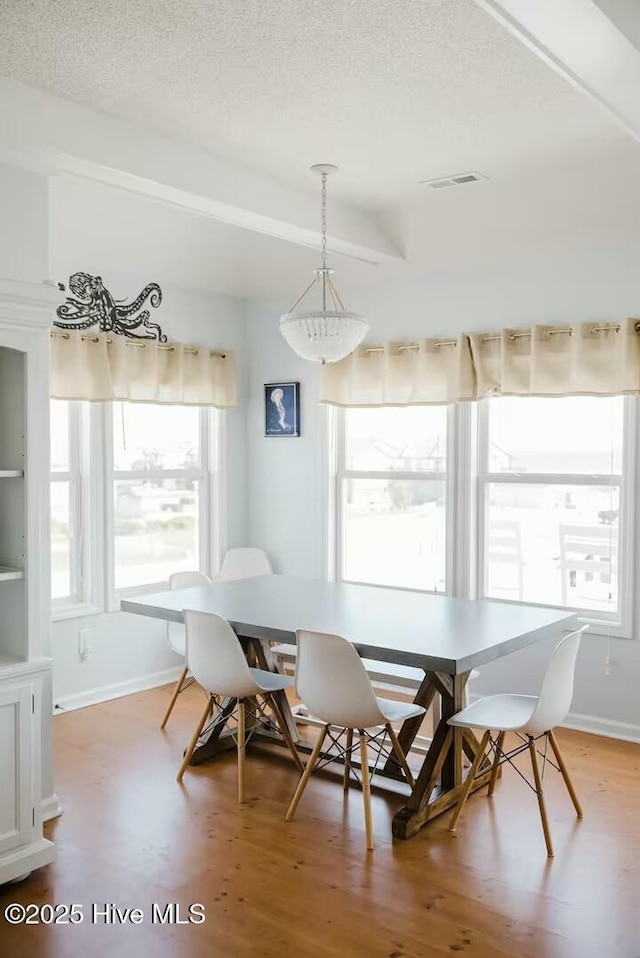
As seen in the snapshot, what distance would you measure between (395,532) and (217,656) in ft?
6.54

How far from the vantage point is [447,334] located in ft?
16.0

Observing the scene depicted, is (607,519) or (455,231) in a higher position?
(455,231)

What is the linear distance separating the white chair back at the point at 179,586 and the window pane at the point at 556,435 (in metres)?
1.76

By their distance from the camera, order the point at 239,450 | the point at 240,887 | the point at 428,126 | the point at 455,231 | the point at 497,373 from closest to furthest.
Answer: the point at 240,887, the point at 428,126, the point at 455,231, the point at 497,373, the point at 239,450

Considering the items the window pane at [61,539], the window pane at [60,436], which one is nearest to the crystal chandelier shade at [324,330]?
the window pane at [60,436]

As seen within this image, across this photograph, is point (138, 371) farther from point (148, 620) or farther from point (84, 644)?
point (84, 644)

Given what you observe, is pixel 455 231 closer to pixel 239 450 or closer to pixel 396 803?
pixel 239 450

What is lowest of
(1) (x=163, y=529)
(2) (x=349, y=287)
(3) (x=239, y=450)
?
(1) (x=163, y=529)

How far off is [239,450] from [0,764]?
10.8 ft

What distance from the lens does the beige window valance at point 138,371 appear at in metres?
4.68

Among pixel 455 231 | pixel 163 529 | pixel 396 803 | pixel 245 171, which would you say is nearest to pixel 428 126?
pixel 245 171

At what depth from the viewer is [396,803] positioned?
3.46 m

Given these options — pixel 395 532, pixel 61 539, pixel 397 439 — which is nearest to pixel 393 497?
pixel 395 532

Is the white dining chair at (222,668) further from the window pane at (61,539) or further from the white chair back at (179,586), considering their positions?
the window pane at (61,539)
